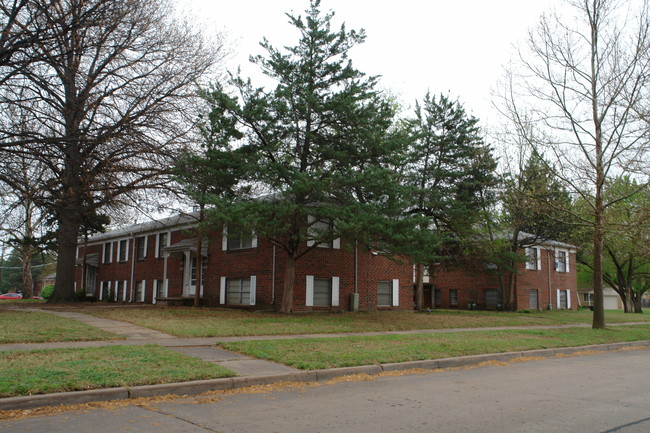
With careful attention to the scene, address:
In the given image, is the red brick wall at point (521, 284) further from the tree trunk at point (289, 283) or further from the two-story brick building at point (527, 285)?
the tree trunk at point (289, 283)

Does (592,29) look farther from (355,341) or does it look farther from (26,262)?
(26,262)

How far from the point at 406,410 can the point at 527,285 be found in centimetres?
3437

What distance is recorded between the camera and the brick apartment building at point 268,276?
24281 millimetres

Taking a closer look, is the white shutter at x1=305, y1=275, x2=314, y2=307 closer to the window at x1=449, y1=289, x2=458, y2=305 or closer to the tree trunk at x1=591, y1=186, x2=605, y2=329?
the tree trunk at x1=591, y1=186, x2=605, y2=329

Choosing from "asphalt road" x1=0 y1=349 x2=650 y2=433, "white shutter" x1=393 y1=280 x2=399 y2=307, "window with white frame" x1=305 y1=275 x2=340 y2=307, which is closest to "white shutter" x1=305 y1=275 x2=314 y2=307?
"window with white frame" x1=305 y1=275 x2=340 y2=307

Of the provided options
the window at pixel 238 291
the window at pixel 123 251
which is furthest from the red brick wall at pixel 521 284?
the window at pixel 123 251

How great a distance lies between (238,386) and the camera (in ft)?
27.5

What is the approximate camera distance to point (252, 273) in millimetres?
24875

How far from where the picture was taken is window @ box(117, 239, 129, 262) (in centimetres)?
3678

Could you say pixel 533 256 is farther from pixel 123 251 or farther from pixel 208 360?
pixel 208 360

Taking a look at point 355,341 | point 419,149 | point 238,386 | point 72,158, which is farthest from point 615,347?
point 72,158

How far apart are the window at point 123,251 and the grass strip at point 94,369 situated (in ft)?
90.9

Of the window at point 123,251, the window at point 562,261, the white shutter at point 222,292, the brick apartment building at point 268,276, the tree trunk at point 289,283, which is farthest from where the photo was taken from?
the window at point 562,261

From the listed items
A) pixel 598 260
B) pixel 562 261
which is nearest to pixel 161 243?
pixel 598 260
